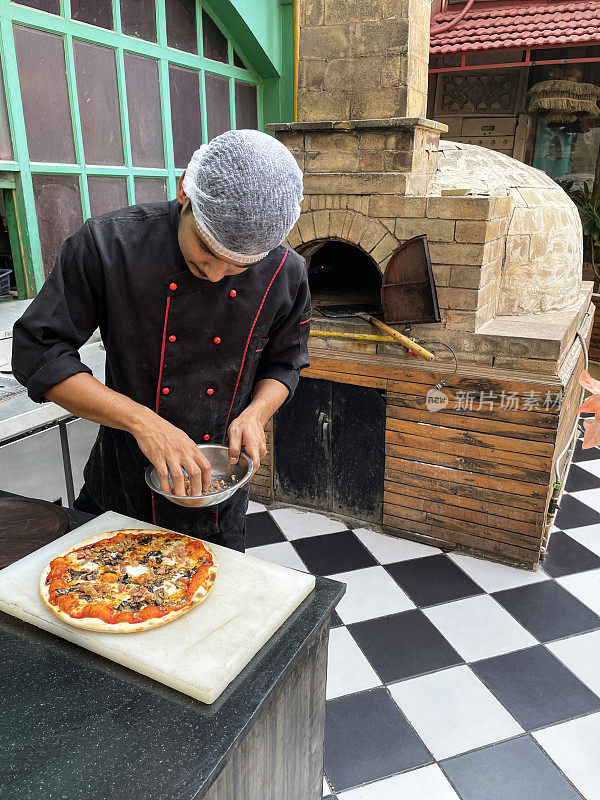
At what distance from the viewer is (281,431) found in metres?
4.10

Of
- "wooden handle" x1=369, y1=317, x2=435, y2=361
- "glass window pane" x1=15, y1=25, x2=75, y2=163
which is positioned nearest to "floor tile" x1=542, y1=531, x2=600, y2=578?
"wooden handle" x1=369, y1=317, x2=435, y2=361

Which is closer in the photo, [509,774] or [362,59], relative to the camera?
[509,774]

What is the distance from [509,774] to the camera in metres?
2.28

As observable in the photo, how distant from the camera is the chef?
1437 millimetres

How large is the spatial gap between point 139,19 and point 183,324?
3.00 meters

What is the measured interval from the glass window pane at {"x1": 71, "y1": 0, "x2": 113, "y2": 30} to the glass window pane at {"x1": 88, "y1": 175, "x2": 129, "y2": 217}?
84cm

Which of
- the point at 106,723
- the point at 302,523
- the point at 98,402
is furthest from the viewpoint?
the point at 302,523

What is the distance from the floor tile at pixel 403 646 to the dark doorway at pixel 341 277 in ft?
6.81

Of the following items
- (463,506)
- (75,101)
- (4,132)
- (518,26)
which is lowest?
(463,506)

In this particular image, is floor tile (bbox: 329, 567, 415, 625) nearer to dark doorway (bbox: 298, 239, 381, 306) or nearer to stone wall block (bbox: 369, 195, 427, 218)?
dark doorway (bbox: 298, 239, 381, 306)

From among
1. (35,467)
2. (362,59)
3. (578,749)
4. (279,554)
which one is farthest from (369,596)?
(362,59)

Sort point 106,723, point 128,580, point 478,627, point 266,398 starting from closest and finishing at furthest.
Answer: point 106,723, point 128,580, point 266,398, point 478,627

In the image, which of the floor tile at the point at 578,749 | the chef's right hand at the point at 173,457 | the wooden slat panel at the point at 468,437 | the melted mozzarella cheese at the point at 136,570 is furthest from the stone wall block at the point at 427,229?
the melted mozzarella cheese at the point at 136,570

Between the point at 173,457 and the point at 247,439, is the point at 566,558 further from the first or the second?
the point at 173,457
